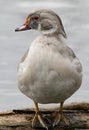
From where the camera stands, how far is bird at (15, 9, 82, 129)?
1486cm

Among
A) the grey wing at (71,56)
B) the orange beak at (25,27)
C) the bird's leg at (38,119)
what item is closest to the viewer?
the grey wing at (71,56)

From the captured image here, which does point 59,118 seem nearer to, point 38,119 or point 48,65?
point 38,119

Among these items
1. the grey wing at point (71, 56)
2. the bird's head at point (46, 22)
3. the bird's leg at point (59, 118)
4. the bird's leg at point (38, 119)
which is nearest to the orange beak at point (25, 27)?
the bird's head at point (46, 22)

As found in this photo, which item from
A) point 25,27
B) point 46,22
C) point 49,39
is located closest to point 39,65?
point 49,39

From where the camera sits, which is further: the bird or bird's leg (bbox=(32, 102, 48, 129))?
bird's leg (bbox=(32, 102, 48, 129))

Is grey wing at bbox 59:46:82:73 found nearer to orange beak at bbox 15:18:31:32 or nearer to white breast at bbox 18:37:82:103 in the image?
white breast at bbox 18:37:82:103

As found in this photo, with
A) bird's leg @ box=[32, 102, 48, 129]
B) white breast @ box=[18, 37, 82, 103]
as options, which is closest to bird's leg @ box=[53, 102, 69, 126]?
bird's leg @ box=[32, 102, 48, 129]

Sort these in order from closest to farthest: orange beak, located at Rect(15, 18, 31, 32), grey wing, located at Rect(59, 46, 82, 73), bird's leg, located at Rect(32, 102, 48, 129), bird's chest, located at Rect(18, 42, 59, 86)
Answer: bird's chest, located at Rect(18, 42, 59, 86) → grey wing, located at Rect(59, 46, 82, 73) → orange beak, located at Rect(15, 18, 31, 32) → bird's leg, located at Rect(32, 102, 48, 129)

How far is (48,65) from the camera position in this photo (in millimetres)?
14836

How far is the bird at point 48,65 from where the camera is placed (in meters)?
14.9

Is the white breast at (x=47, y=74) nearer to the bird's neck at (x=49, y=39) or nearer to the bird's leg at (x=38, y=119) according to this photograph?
the bird's neck at (x=49, y=39)

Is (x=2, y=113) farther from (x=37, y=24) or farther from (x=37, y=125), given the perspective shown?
(x=37, y=24)

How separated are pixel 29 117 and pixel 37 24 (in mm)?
2478

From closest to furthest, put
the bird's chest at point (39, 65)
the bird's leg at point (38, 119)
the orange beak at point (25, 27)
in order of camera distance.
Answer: the bird's chest at point (39, 65), the orange beak at point (25, 27), the bird's leg at point (38, 119)
